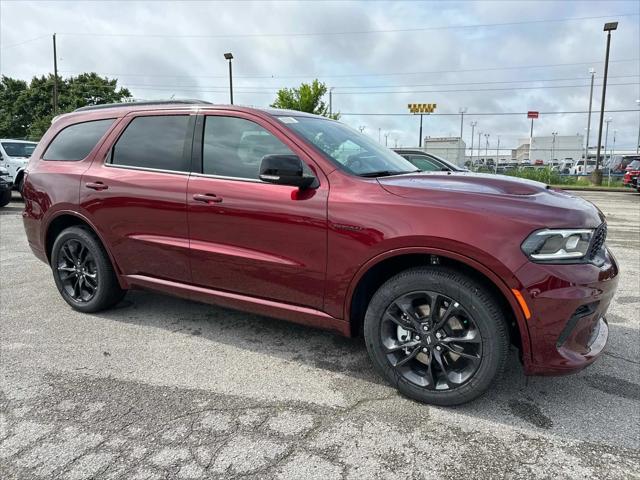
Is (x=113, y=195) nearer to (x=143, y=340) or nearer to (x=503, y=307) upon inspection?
(x=143, y=340)

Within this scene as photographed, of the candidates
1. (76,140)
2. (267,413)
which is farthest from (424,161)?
(267,413)

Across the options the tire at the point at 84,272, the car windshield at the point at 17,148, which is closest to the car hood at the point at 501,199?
the tire at the point at 84,272

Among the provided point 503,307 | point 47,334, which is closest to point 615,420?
point 503,307

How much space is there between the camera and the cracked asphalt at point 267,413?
7.28 ft

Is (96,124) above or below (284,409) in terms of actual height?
above

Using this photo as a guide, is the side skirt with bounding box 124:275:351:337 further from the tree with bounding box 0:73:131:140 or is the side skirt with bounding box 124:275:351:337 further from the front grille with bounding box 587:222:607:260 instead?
the tree with bounding box 0:73:131:140

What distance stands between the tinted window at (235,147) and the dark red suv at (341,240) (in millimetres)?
10

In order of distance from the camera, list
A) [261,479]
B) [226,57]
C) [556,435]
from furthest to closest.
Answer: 1. [226,57]
2. [556,435]
3. [261,479]

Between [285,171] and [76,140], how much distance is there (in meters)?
2.50

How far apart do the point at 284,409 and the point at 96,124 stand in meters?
3.05

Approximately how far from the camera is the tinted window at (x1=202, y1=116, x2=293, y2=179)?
324 centimetres

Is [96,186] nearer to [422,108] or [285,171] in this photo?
[285,171]

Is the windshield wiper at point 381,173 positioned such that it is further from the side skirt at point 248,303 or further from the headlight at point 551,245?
the headlight at point 551,245

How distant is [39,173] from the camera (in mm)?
4340
